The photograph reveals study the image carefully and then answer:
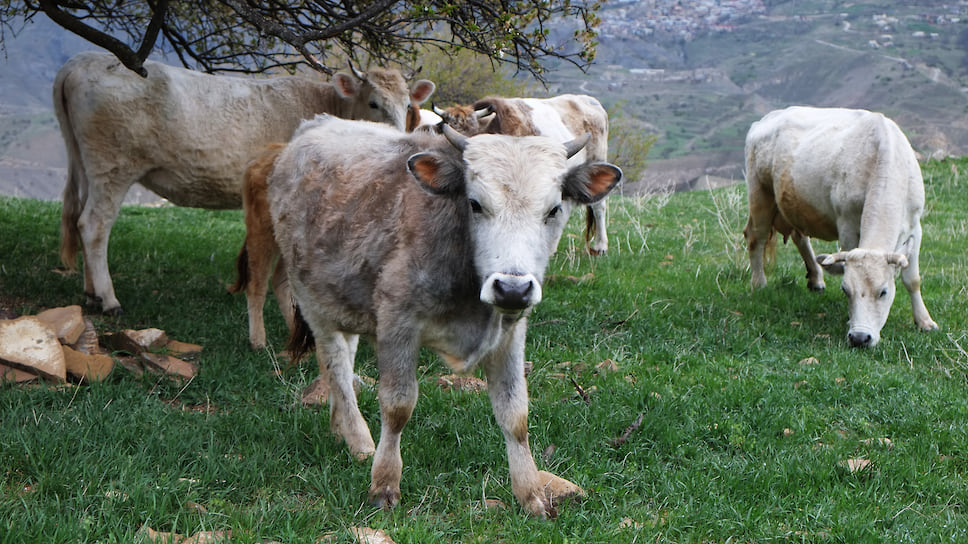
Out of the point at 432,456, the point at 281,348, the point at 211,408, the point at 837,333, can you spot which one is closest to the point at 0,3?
the point at 281,348

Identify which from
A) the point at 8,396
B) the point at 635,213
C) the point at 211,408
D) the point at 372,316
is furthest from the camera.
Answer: the point at 635,213

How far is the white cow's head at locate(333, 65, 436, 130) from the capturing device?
883 centimetres

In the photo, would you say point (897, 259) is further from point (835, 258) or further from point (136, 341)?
point (136, 341)

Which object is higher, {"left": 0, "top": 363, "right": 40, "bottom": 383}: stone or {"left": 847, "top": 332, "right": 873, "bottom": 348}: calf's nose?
{"left": 0, "top": 363, "right": 40, "bottom": 383}: stone

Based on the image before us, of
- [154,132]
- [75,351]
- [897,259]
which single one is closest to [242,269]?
[75,351]

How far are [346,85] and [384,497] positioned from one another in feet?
19.7

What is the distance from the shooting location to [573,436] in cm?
469

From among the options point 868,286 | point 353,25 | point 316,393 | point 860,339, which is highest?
point 353,25

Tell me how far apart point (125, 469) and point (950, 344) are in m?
6.39

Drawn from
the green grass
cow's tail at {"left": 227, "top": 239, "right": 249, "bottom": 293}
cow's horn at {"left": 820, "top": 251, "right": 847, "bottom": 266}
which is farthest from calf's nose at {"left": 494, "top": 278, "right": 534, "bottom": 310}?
cow's horn at {"left": 820, "top": 251, "right": 847, "bottom": 266}

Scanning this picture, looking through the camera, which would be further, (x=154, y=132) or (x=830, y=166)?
(x=830, y=166)

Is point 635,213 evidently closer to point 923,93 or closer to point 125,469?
point 125,469

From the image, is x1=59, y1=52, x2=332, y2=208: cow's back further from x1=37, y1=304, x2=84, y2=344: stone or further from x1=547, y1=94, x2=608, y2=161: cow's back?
x1=547, y1=94, x2=608, y2=161: cow's back

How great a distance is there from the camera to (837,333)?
7.37 m
